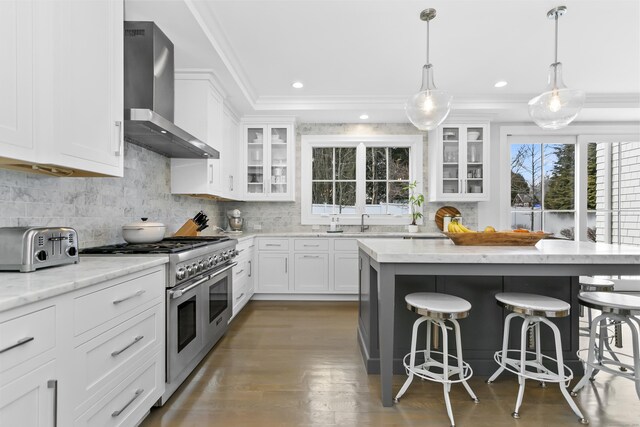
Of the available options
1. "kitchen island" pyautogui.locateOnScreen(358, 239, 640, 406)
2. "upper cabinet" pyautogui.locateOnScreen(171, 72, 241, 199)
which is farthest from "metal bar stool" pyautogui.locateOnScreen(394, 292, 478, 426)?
"upper cabinet" pyautogui.locateOnScreen(171, 72, 241, 199)

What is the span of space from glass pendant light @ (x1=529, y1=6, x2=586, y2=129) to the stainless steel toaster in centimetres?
318

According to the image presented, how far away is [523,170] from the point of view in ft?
16.6

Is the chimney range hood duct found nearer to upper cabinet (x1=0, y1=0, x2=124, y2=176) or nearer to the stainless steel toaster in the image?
upper cabinet (x1=0, y1=0, x2=124, y2=176)

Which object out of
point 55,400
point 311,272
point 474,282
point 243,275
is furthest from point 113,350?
point 311,272

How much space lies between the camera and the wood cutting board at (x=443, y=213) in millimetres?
4941

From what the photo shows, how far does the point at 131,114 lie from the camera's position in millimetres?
2020

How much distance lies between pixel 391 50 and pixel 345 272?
8.82ft

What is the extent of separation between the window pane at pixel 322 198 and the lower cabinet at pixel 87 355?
330cm

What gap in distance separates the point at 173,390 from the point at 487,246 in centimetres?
233

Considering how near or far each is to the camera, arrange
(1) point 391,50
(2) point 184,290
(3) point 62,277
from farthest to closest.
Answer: (1) point 391,50 → (2) point 184,290 → (3) point 62,277

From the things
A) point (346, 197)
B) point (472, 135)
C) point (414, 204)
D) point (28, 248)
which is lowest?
point (28, 248)

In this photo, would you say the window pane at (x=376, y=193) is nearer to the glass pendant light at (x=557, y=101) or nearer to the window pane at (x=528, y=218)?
the window pane at (x=528, y=218)

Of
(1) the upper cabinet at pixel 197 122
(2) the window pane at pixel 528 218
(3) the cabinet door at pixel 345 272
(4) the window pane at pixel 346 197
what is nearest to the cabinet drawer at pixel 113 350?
(1) the upper cabinet at pixel 197 122

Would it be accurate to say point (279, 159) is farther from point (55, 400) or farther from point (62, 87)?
point (55, 400)
